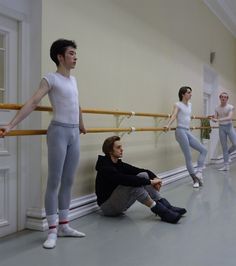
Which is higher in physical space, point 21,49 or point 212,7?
point 212,7

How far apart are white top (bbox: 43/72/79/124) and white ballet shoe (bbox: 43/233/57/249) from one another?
2.49 feet

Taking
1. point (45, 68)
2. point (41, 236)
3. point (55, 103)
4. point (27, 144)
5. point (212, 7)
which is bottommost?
point (41, 236)

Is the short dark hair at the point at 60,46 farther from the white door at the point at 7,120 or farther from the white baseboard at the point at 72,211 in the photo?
the white baseboard at the point at 72,211

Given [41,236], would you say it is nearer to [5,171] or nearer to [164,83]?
[5,171]

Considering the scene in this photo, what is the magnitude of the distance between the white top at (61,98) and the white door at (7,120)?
44 centimetres

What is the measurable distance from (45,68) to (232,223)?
194 centimetres

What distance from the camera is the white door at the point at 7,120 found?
2.59 m

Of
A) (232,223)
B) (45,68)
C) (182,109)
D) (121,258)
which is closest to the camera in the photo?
(121,258)

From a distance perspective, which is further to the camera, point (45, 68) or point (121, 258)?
point (45, 68)

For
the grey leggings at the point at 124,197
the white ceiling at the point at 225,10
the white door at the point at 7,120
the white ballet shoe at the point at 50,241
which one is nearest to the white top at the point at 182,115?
the grey leggings at the point at 124,197

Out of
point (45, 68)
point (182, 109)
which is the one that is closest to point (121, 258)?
point (45, 68)

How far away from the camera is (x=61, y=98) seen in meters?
2.35

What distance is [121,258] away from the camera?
2.16 meters

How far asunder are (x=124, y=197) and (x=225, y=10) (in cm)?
616
